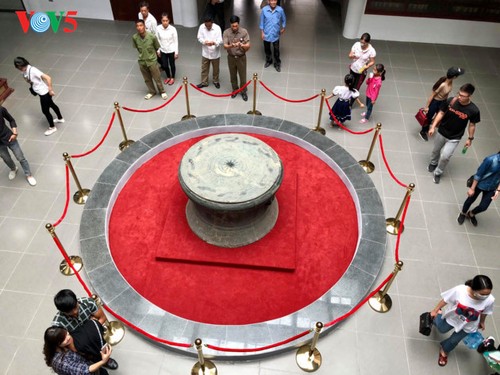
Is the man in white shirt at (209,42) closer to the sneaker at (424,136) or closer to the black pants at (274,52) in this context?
the black pants at (274,52)

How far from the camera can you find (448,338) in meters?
4.59

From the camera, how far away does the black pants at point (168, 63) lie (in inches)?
326

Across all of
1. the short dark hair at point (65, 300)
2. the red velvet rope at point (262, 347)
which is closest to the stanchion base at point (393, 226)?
the red velvet rope at point (262, 347)

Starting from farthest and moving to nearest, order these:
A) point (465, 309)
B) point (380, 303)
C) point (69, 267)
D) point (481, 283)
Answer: point (69, 267) < point (380, 303) < point (465, 309) < point (481, 283)

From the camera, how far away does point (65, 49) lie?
9773 mm

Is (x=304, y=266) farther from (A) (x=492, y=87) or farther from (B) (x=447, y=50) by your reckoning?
(B) (x=447, y=50)

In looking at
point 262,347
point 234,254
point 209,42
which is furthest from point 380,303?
point 209,42

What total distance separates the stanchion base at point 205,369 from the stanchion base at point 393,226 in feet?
10.5

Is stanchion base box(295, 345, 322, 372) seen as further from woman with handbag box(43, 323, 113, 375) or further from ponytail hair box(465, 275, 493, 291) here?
woman with handbag box(43, 323, 113, 375)

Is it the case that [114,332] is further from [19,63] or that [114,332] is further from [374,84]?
[374,84]

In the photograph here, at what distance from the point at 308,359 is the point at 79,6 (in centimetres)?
1064

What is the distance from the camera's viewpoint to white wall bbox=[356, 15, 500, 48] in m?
9.86

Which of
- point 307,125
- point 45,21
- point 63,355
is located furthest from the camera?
point 45,21

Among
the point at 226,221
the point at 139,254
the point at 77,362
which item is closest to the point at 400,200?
the point at 226,221
